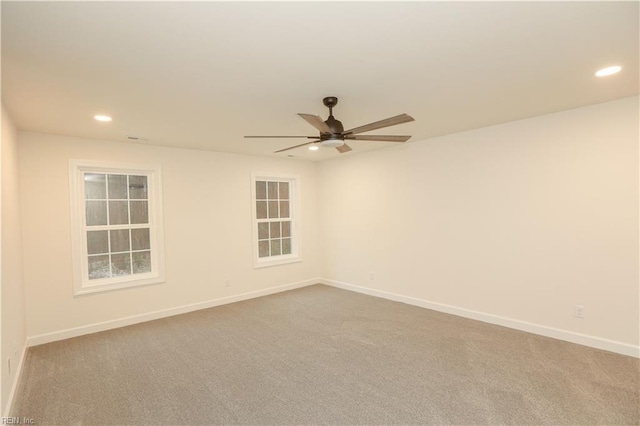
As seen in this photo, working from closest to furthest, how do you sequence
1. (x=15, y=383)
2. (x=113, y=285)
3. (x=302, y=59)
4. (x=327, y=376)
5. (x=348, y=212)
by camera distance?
(x=302, y=59) → (x=15, y=383) → (x=327, y=376) → (x=113, y=285) → (x=348, y=212)

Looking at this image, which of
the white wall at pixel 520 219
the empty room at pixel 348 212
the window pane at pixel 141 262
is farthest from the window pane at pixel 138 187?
the white wall at pixel 520 219

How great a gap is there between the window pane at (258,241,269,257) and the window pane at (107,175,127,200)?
7.45 ft

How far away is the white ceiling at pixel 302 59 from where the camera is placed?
5.48 feet

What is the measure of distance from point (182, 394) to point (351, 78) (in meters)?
2.86

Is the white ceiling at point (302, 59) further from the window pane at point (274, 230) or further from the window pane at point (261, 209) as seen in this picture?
the window pane at point (274, 230)

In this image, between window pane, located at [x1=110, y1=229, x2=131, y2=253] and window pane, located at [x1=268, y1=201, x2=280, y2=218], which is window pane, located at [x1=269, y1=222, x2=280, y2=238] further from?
window pane, located at [x1=110, y1=229, x2=131, y2=253]

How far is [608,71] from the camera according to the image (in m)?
2.49

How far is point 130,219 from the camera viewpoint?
453 cm

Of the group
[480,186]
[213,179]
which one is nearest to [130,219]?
[213,179]

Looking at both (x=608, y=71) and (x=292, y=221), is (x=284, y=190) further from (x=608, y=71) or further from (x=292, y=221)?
Result: (x=608, y=71)

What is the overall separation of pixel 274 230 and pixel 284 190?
809 mm

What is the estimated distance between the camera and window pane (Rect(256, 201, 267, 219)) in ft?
19.1

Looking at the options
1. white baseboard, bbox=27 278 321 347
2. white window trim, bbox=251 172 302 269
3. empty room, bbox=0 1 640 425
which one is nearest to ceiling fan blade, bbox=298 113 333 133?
empty room, bbox=0 1 640 425

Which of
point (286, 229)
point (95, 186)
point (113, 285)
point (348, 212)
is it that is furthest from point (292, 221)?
point (95, 186)
